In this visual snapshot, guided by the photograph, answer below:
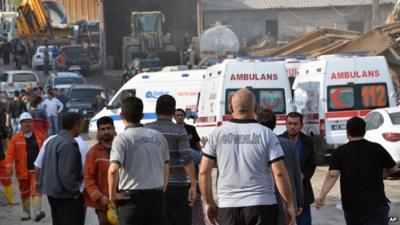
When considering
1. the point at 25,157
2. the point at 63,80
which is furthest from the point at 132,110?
the point at 63,80

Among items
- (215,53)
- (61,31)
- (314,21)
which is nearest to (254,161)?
(215,53)

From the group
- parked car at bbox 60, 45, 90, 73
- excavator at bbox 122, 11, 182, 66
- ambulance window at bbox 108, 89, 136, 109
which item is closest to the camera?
ambulance window at bbox 108, 89, 136, 109

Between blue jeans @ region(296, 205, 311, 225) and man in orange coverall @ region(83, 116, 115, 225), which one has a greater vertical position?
man in orange coverall @ region(83, 116, 115, 225)

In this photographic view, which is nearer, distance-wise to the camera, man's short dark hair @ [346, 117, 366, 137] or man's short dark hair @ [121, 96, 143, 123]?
man's short dark hair @ [121, 96, 143, 123]

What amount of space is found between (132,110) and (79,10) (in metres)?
60.6

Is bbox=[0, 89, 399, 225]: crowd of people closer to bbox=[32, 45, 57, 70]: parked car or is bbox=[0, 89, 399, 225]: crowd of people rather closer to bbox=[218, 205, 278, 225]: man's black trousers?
bbox=[218, 205, 278, 225]: man's black trousers

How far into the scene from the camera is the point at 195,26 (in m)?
61.5

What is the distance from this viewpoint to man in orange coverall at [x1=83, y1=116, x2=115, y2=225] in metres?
8.56

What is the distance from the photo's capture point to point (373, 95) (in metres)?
20.8

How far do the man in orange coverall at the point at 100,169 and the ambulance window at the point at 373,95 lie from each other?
503 inches

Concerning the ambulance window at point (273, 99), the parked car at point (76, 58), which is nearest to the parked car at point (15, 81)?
the parked car at point (76, 58)

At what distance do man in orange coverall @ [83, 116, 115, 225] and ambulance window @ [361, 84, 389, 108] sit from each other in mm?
12771

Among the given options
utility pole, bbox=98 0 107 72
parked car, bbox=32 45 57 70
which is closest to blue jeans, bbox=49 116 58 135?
parked car, bbox=32 45 57 70

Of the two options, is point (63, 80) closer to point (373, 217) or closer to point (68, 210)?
point (68, 210)
